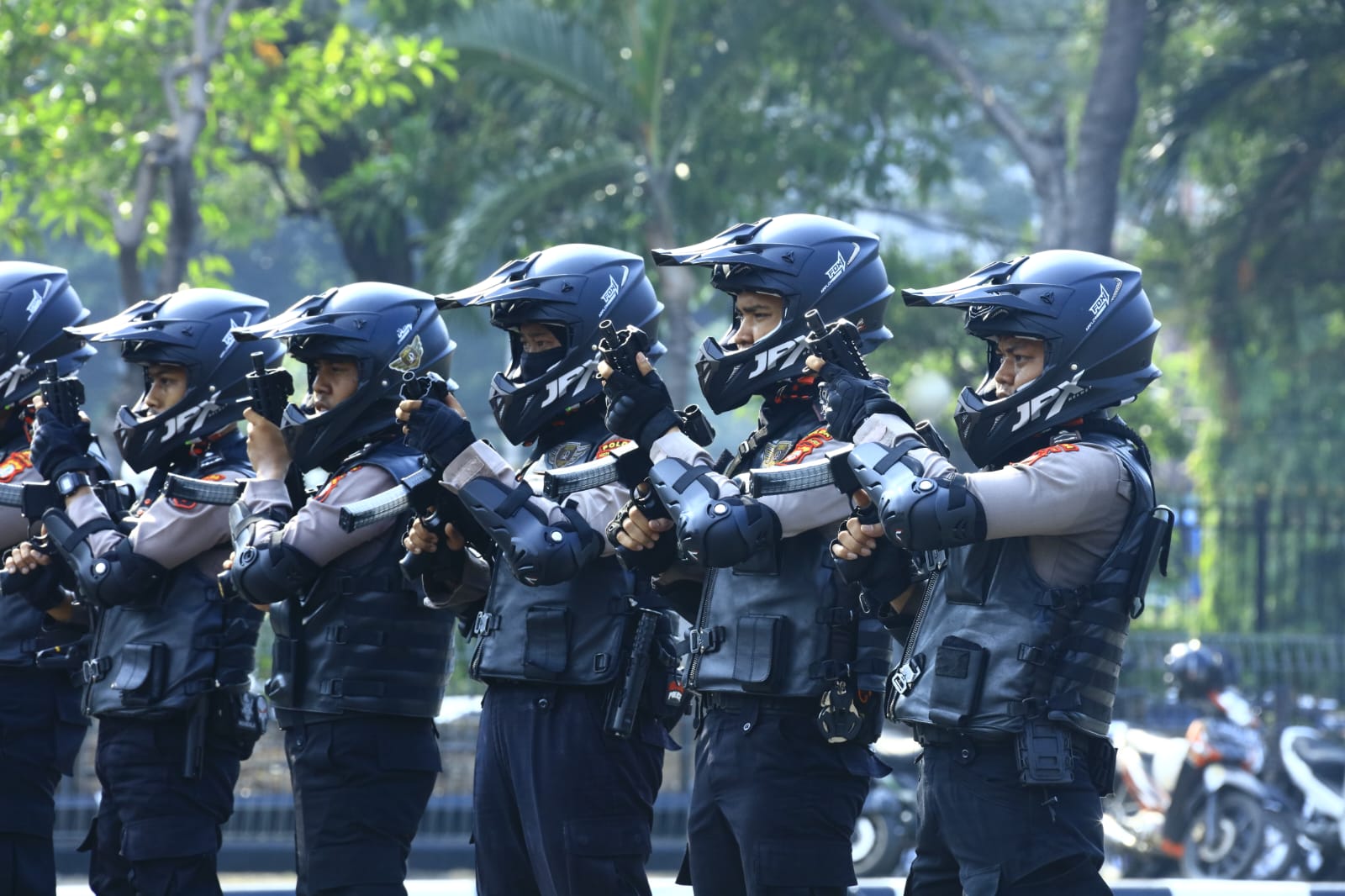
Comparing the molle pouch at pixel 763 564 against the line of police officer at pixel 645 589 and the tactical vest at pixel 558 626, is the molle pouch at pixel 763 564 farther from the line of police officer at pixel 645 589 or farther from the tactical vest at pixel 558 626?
the tactical vest at pixel 558 626

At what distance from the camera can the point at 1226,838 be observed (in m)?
10.3

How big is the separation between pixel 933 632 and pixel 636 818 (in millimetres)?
1079

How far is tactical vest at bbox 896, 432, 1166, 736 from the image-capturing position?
484cm

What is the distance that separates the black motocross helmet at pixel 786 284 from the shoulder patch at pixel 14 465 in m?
2.62

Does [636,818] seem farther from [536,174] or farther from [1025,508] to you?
[536,174]

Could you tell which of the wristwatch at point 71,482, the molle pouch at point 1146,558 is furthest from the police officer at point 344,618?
the molle pouch at point 1146,558

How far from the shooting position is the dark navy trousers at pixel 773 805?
506cm

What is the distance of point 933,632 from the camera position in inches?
199

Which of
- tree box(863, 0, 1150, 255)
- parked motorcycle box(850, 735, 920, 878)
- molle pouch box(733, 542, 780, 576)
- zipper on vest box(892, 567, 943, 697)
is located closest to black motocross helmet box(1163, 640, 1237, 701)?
parked motorcycle box(850, 735, 920, 878)

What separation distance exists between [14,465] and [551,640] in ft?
8.26

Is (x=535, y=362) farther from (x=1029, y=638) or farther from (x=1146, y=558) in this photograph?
(x=1146, y=558)

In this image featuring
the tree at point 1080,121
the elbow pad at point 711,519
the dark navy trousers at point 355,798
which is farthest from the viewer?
the tree at point 1080,121

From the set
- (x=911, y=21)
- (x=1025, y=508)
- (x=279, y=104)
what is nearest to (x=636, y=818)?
(x=1025, y=508)

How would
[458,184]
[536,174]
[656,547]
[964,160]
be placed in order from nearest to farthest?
[656,547], [536,174], [458,184], [964,160]
